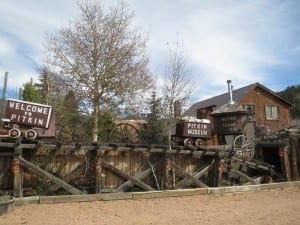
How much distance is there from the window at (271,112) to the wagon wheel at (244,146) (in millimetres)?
22210

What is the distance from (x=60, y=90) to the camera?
22.7 meters

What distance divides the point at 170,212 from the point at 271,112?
33.3 m

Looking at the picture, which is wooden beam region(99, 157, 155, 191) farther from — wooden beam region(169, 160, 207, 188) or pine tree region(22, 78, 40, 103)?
pine tree region(22, 78, 40, 103)

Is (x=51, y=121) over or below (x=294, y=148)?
over

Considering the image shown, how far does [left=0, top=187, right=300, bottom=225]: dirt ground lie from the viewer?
954 cm

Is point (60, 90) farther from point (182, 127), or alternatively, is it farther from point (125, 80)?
point (182, 127)

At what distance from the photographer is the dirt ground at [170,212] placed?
31.3 feet

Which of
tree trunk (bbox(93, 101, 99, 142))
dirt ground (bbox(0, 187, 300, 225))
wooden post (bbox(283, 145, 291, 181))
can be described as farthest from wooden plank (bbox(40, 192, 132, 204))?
wooden post (bbox(283, 145, 291, 181))

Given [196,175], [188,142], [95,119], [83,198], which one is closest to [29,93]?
[95,119]

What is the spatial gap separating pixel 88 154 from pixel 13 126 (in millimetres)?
2925

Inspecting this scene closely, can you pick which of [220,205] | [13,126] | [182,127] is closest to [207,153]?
[182,127]

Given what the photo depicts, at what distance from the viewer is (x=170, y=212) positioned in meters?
11.0

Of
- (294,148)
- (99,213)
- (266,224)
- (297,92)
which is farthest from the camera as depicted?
(297,92)

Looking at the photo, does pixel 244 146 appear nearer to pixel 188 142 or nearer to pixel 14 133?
pixel 188 142
